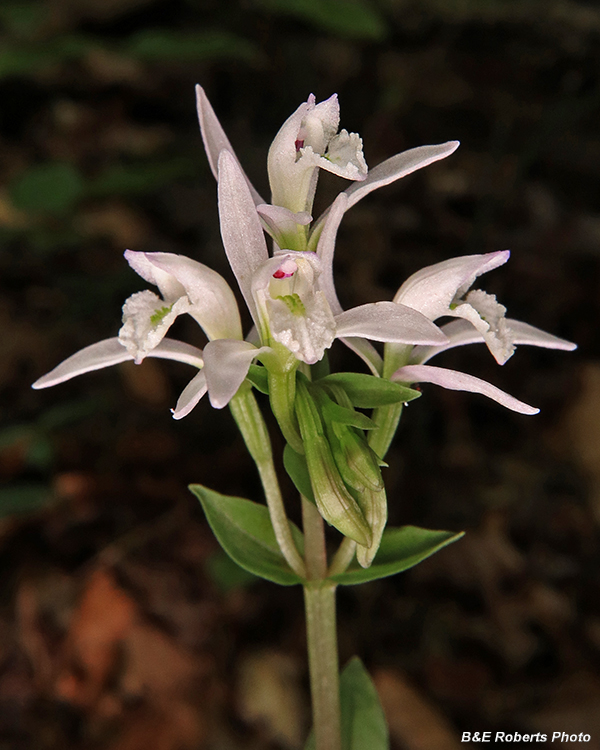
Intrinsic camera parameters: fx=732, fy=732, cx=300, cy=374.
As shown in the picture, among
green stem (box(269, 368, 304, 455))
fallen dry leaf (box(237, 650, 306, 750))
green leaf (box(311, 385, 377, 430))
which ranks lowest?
fallen dry leaf (box(237, 650, 306, 750))

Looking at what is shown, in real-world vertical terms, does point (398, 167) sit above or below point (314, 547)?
above

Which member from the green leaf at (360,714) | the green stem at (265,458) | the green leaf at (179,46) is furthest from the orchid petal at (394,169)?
the green leaf at (179,46)

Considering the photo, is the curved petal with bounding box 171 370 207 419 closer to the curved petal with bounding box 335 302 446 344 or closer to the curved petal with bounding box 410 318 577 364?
the curved petal with bounding box 335 302 446 344

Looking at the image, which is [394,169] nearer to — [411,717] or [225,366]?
[225,366]

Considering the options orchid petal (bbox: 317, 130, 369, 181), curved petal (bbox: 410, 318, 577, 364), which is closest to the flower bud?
curved petal (bbox: 410, 318, 577, 364)

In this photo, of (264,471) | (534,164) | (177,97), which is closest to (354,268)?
(534,164)

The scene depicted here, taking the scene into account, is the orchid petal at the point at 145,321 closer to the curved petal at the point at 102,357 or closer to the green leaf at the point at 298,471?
the curved petal at the point at 102,357

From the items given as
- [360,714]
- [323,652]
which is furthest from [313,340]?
[360,714]

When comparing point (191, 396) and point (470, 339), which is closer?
point (191, 396)
